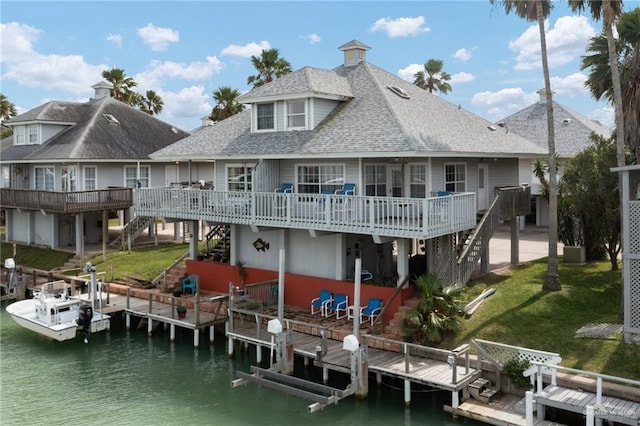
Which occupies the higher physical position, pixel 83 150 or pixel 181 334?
pixel 83 150

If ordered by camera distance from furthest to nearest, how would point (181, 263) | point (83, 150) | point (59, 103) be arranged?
point (59, 103), point (83, 150), point (181, 263)

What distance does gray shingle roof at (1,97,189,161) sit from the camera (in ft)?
114

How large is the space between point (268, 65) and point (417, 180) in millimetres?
22038

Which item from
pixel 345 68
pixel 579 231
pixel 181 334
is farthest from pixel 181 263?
pixel 579 231

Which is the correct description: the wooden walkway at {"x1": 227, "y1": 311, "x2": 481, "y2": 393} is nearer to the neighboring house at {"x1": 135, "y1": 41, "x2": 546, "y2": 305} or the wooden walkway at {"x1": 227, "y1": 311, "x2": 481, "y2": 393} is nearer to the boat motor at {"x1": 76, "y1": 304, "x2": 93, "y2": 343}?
the neighboring house at {"x1": 135, "y1": 41, "x2": 546, "y2": 305}

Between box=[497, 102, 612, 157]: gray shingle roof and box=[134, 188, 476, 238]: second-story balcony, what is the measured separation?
20.9 m

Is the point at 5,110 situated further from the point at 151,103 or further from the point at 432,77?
the point at 432,77

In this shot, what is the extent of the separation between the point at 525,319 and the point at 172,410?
1106 cm

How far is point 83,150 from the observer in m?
34.2

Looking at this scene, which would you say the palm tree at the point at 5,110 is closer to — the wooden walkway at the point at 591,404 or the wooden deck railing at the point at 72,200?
the wooden deck railing at the point at 72,200

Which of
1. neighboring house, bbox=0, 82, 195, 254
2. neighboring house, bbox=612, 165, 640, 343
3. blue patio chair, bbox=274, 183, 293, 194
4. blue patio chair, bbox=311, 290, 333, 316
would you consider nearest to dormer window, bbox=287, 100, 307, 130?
blue patio chair, bbox=274, 183, 293, 194

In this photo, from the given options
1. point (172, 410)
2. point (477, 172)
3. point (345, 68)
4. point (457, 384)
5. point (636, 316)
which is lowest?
point (172, 410)

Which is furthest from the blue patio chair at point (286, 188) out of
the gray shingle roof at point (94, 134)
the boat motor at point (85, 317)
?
the gray shingle roof at point (94, 134)

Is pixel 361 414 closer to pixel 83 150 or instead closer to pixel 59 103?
pixel 83 150
